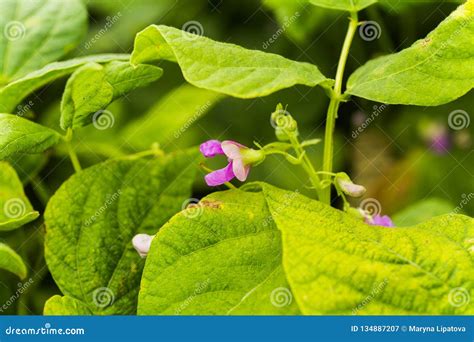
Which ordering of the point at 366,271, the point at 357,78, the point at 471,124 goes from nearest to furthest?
1. the point at 366,271
2. the point at 357,78
3. the point at 471,124

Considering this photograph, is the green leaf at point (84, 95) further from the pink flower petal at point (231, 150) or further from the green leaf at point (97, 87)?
the pink flower petal at point (231, 150)

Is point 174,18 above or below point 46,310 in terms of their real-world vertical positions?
above

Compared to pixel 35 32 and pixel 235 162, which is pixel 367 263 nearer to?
pixel 235 162

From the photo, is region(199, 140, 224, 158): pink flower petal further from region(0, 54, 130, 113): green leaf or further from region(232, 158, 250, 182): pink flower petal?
region(0, 54, 130, 113): green leaf

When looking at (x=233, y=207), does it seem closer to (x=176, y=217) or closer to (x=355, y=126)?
(x=176, y=217)

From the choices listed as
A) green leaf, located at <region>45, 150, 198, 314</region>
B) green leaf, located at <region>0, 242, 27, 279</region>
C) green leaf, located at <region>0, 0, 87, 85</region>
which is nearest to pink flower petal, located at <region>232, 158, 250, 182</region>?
green leaf, located at <region>45, 150, 198, 314</region>

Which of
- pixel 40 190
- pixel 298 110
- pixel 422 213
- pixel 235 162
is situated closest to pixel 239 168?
pixel 235 162
